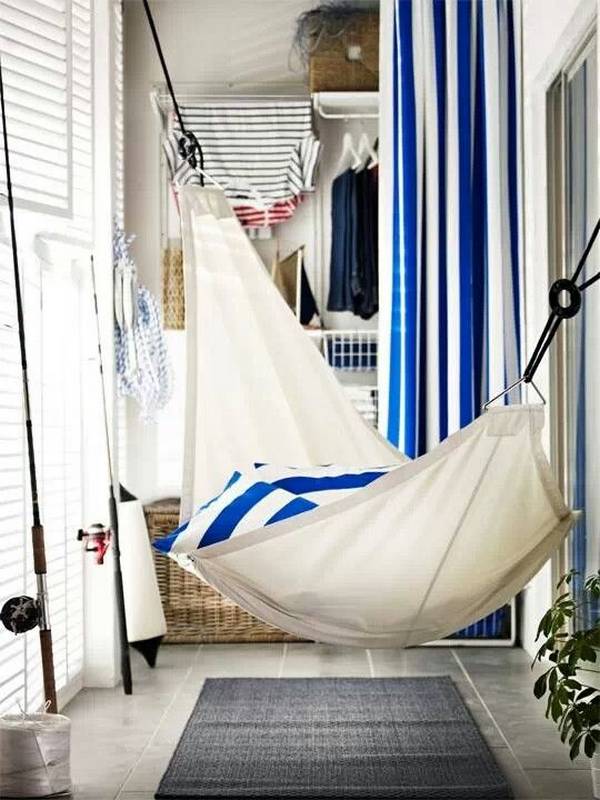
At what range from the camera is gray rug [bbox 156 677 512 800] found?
2895 mm

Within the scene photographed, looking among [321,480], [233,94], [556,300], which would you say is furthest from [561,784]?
[233,94]

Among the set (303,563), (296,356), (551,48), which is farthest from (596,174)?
(303,563)

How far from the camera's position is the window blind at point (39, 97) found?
11.1 ft

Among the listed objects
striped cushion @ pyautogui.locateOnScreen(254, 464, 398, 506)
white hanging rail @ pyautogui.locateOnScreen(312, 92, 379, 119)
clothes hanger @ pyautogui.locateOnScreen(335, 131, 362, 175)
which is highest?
white hanging rail @ pyautogui.locateOnScreen(312, 92, 379, 119)

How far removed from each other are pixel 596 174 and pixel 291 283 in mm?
2047

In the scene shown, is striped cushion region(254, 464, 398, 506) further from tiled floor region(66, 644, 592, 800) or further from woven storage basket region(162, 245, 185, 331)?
woven storage basket region(162, 245, 185, 331)

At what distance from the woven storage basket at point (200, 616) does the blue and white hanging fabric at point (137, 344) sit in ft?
2.13

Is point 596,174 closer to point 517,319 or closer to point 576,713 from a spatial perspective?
point 517,319

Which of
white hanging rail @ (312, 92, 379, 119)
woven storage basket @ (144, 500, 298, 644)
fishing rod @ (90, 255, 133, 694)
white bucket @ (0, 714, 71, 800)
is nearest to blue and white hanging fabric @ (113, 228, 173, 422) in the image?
fishing rod @ (90, 255, 133, 694)

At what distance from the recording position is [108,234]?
4.14 meters

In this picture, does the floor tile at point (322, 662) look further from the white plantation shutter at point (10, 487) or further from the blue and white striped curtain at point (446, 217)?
the white plantation shutter at point (10, 487)

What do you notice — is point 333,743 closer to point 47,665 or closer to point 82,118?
point 47,665

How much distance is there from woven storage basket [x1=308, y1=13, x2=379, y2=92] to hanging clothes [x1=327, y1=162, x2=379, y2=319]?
345mm

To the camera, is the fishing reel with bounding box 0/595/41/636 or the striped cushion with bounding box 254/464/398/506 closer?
the fishing reel with bounding box 0/595/41/636
